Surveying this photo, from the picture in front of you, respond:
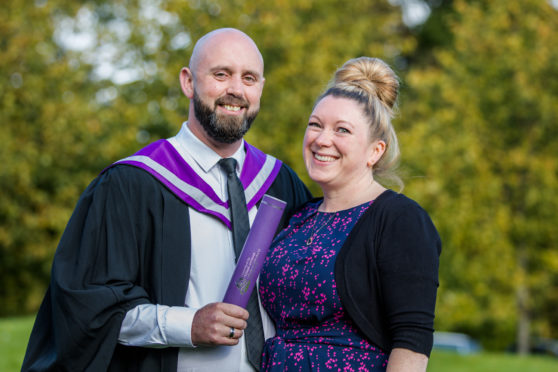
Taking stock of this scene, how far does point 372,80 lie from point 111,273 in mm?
1361

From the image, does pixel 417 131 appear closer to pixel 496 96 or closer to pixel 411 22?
pixel 496 96

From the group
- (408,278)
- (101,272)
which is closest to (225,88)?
(101,272)

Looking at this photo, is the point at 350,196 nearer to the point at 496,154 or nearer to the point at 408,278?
the point at 408,278

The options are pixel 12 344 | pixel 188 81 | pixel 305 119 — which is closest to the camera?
pixel 188 81

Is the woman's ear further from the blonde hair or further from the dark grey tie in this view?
the dark grey tie

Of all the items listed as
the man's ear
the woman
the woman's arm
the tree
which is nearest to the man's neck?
the man's ear

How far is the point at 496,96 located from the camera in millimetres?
13203

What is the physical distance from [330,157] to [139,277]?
0.96 m

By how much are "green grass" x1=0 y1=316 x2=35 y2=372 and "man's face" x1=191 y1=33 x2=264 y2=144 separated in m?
4.55

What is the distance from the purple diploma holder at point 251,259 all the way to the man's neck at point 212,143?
0.61 m

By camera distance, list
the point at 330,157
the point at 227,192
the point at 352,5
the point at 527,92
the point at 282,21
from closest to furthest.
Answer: the point at 330,157 < the point at 227,192 < the point at 282,21 < the point at 527,92 < the point at 352,5

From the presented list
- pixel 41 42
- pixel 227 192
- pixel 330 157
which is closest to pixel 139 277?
pixel 227 192

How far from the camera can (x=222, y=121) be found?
10.6 feet

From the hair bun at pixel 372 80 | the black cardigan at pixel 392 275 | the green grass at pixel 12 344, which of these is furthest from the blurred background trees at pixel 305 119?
the black cardigan at pixel 392 275
